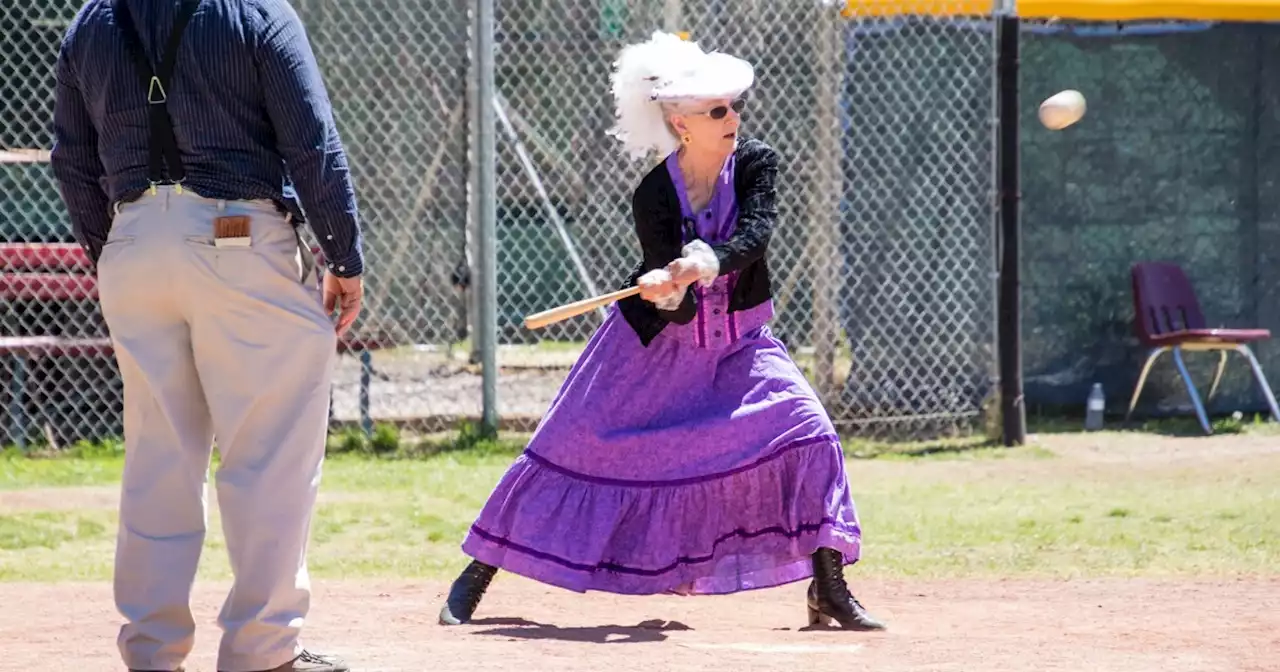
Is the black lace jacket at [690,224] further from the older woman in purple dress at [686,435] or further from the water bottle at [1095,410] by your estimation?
the water bottle at [1095,410]

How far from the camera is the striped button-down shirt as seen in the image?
4.21 metres

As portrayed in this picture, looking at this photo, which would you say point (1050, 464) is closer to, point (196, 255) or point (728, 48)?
point (728, 48)

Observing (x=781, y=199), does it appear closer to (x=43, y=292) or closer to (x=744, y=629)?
(x=43, y=292)

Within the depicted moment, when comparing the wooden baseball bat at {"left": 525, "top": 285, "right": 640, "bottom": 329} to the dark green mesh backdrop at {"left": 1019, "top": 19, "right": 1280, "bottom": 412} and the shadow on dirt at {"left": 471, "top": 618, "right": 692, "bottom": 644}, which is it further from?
the dark green mesh backdrop at {"left": 1019, "top": 19, "right": 1280, "bottom": 412}

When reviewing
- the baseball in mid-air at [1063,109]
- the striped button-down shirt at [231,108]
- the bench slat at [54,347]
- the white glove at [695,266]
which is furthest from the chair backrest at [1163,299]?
the striped button-down shirt at [231,108]

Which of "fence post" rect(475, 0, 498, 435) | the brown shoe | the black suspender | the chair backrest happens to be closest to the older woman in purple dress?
the brown shoe

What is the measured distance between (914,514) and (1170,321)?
3.79 meters

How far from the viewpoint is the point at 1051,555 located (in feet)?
23.9

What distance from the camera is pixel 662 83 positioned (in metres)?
5.60

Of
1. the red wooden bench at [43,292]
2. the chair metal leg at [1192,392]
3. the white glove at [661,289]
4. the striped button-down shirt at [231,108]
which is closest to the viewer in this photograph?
the striped button-down shirt at [231,108]

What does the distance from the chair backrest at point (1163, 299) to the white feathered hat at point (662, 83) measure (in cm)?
621

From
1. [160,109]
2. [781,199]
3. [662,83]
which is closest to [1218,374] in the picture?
[781,199]

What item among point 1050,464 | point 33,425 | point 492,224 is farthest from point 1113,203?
point 33,425

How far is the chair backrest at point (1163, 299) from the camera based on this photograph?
11.2 metres
